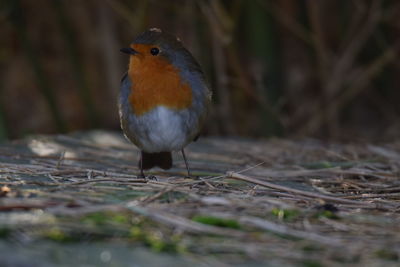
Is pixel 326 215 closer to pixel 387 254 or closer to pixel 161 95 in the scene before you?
pixel 387 254

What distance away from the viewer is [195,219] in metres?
1.69

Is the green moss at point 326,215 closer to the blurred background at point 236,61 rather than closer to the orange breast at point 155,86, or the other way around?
the orange breast at point 155,86

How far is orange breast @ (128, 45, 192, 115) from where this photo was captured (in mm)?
2848

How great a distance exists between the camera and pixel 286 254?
4.90 feet

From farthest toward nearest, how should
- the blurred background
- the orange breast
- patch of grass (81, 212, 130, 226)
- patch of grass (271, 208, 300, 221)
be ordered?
the blurred background, the orange breast, patch of grass (271, 208, 300, 221), patch of grass (81, 212, 130, 226)

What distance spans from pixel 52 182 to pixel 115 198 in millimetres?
311

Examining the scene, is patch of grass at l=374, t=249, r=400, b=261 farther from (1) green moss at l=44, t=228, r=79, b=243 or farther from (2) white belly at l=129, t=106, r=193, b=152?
(2) white belly at l=129, t=106, r=193, b=152

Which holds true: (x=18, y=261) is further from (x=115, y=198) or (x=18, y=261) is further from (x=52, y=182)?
(x=52, y=182)

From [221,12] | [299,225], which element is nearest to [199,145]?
[221,12]

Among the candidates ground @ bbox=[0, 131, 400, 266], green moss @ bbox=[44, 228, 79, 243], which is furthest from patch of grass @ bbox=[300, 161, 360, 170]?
green moss @ bbox=[44, 228, 79, 243]

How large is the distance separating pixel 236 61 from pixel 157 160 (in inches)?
66.9

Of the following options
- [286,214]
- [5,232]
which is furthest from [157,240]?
[286,214]

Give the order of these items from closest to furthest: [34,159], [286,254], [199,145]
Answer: [286,254], [34,159], [199,145]

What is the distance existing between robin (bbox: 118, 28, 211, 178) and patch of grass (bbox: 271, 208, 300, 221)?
1127 mm
